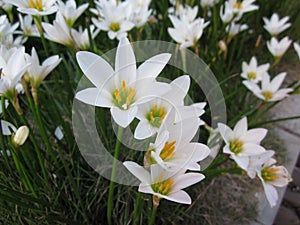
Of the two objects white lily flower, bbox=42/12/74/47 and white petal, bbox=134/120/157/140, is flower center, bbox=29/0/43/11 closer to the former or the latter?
white lily flower, bbox=42/12/74/47

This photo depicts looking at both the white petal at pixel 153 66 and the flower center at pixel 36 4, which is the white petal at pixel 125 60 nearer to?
the white petal at pixel 153 66

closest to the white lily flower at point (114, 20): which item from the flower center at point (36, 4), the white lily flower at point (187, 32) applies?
the white lily flower at point (187, 32)

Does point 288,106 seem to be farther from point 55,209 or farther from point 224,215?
point 55,209

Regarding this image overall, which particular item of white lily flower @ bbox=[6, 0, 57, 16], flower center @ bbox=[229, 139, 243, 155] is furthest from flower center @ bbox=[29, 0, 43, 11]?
flower center @ bbox=[229, 139, 243, 155]

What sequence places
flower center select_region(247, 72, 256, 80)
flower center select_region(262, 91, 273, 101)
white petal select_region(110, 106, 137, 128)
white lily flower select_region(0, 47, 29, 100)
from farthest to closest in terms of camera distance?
flower center select_region(247, 72, 256, 80) < flower center select_region(262, 91, 273, 101) < white lily flower select_region(0, 47, 29, 100) < white petal select_region(110, 106, 137, 128)

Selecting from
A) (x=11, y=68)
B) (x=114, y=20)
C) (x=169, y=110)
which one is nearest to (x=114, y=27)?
(x=114, y=20)

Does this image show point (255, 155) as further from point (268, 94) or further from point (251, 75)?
point (251, 75)

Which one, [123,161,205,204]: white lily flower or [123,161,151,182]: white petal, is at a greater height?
[123,161,151,182]: white petal
